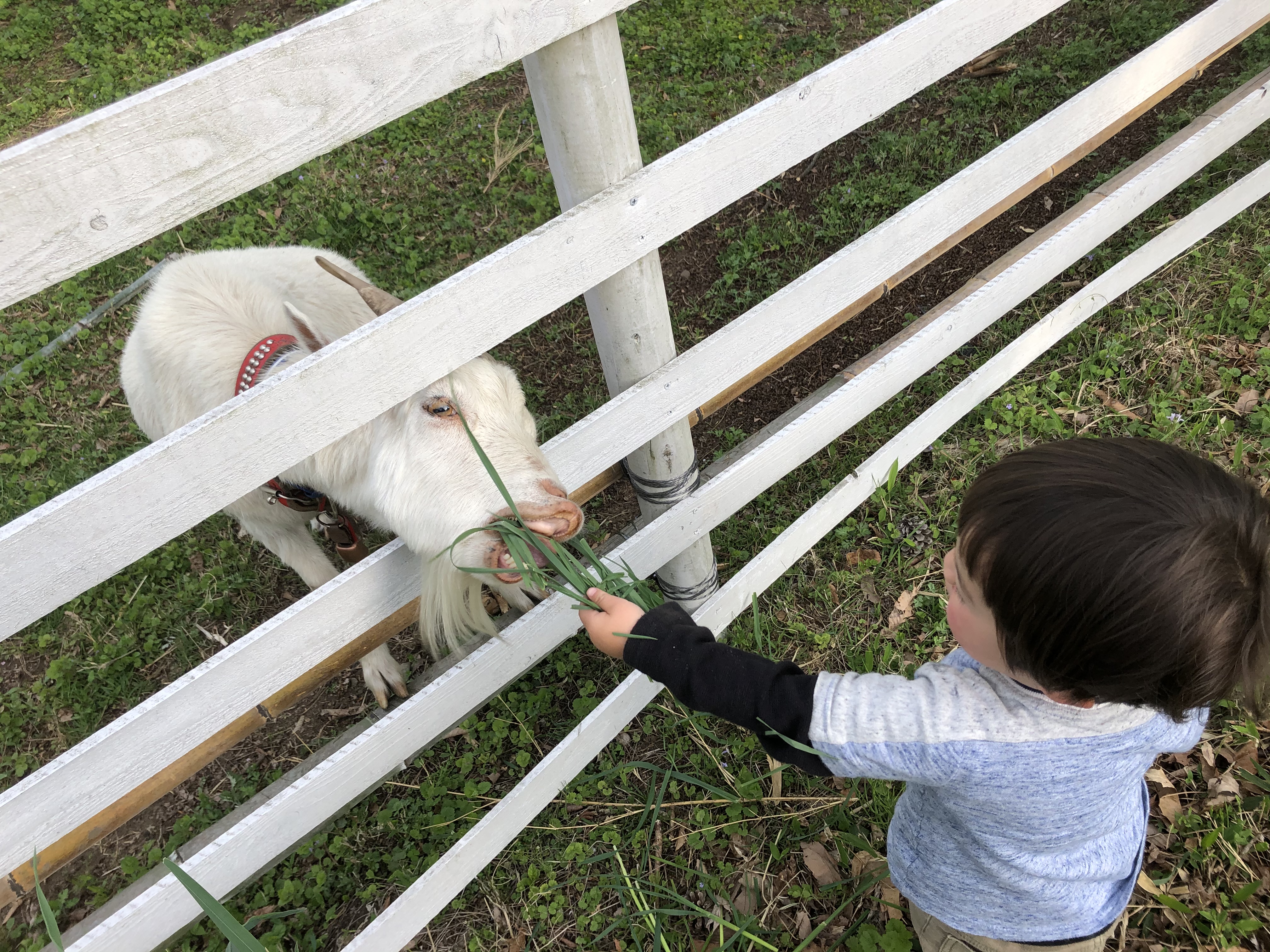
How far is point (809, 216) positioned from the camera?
14.9ft

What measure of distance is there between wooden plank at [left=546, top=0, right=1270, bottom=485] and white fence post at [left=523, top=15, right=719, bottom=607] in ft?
0.34

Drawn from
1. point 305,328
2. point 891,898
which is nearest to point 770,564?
point 891,898

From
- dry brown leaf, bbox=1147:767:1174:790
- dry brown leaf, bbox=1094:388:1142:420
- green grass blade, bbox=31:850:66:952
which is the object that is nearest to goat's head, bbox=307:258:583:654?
green grass blade, bbox=31:850:66:952

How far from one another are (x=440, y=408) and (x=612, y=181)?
2.36 feet

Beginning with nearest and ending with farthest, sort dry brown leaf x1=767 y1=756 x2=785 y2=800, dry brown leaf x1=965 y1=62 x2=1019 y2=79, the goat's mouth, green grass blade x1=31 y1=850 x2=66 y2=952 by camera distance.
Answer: green grass blade x1=31 y1=850 x2=66 y2=952, the goat's mouth, dry brown leaf x1=767 y1=756 x2=785 y2=800, dry brown leaf x1=965 y1=62 x2=1019 y2=79

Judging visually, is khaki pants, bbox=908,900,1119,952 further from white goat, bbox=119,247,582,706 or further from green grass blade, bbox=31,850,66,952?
green grass blade, bbox=31,850,66,952

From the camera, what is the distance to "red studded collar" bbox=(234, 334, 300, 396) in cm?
225

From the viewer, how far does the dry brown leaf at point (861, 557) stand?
3129mm

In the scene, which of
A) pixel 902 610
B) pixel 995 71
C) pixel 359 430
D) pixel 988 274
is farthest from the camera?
pixel 995 71

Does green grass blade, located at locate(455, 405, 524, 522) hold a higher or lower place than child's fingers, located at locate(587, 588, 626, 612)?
higher

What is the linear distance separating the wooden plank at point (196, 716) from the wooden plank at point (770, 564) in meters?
0.70

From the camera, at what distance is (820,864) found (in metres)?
2.45

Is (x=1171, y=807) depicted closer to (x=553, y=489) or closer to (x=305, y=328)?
(x=553, y=489)

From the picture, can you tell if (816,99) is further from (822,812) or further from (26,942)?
(26,942)
